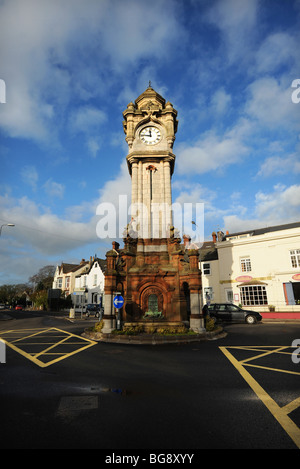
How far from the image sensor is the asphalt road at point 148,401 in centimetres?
364

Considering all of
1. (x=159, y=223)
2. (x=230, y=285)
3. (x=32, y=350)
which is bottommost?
(x=32, y=350)

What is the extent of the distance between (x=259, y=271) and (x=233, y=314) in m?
11.4

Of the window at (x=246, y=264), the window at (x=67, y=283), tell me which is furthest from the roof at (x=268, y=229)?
the window at (x=67, y=283)

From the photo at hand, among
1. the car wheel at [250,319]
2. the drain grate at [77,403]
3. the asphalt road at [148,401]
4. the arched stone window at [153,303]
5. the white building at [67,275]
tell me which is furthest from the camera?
the white building at [67,275]

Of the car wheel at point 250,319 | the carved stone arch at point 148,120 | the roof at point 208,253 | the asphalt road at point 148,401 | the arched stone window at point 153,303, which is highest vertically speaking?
the carved stone arch at point 148,120

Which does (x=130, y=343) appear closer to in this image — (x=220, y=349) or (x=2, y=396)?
(x=220, y=349)

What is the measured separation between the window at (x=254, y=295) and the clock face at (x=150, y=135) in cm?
2153

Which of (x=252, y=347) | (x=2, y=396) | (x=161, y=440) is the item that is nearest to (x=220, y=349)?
(x=252, y=347)

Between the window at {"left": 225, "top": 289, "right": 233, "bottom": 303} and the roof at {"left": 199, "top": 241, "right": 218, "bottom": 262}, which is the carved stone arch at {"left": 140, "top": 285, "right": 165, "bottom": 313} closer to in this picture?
the window at {"left": 225, "top": 289, "right": 233, "bottom": 303}

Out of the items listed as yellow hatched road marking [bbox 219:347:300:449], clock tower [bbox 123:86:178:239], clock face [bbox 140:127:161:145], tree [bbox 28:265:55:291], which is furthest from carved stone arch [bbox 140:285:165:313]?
tree [bbox 28:265:55:291]

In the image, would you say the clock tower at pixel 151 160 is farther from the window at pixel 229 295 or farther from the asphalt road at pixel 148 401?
the window at pixel 229 295

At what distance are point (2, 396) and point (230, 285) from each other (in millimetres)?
29763

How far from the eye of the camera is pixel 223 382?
20.4 ft

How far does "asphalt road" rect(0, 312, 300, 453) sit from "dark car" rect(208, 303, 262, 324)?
11138 millimetres
